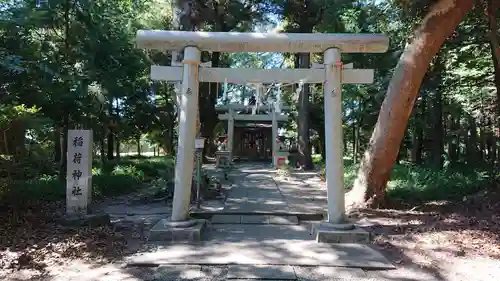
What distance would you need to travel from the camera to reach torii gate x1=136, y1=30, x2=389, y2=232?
6.41 m

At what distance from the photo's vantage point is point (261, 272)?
466 centimetres

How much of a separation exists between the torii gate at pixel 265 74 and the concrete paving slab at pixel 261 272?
1.78 m

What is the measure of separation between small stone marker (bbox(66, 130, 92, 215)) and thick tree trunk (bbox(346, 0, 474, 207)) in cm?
524

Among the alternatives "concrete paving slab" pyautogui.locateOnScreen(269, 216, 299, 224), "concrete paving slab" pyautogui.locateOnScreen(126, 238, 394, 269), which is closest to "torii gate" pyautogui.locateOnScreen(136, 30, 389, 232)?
"concrete paving slab" pyautogui.locateOnScreen(126, 238, 394, 269)

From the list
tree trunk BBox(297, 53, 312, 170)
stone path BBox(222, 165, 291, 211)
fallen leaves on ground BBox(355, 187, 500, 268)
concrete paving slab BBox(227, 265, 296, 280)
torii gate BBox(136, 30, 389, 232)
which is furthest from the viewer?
tree trunk BBox(297, 53, 312, 170)

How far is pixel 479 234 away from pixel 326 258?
2668mm

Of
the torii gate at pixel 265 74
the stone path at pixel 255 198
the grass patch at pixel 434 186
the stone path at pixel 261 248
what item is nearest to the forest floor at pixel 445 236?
the stone path at pixel 261 248

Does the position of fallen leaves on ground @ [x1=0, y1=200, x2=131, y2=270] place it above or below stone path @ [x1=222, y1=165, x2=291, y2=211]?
below

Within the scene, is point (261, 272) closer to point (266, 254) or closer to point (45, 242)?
point (266, 254)

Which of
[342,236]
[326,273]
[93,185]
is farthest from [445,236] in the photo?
[93,185]

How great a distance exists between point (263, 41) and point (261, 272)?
11.8 feet

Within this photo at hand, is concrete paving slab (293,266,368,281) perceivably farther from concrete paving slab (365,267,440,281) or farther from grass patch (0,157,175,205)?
grass patch (0,157,175,205)

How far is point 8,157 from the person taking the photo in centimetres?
646

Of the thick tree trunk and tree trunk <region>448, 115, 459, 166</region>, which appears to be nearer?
the thick tree trunk
